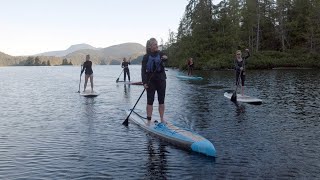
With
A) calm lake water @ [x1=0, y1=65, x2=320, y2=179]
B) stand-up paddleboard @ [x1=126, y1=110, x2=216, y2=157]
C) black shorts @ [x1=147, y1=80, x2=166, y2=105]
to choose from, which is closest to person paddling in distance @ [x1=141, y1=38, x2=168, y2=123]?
black shorts @ [x1=147, y1=80, x2=166, y2=105]

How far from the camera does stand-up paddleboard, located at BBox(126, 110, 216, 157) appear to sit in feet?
31.4

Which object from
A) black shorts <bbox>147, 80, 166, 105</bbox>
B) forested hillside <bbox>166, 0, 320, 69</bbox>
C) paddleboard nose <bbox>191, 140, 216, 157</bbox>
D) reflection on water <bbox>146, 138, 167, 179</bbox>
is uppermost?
forested hillside <bbox>166, 0, 320, 69</bbox>

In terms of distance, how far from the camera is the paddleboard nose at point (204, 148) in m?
9.38

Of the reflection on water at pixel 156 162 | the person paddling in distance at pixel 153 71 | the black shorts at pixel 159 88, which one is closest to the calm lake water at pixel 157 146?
the reflection on water at pixel 156 162

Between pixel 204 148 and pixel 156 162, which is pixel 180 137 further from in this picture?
pixel 156 162

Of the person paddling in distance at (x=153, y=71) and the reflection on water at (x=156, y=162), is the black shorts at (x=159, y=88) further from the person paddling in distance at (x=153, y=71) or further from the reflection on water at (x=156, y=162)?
the reflection on water at (x=156, y=162)

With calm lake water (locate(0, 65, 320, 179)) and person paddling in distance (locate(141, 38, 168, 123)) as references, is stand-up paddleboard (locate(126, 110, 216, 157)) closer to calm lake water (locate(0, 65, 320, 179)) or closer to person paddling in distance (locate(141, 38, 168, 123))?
calm lake water (locate(0, 65, 320, 179))

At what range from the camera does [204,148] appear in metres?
9.52

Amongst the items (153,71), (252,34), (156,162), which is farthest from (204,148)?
(252,34)

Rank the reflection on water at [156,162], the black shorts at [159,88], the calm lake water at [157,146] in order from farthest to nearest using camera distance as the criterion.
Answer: the black shorts at [159,88], the calm lake water at [157,146], the reflection on water at [156,162]

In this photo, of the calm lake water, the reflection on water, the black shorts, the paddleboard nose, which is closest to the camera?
the reflection on water

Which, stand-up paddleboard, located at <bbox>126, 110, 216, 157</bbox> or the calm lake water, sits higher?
stand-up paddleboard, located at <bbox>126, 110, 216, 157</bbox>

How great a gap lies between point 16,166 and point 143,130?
5.01 metres

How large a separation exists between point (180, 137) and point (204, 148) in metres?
1.18
